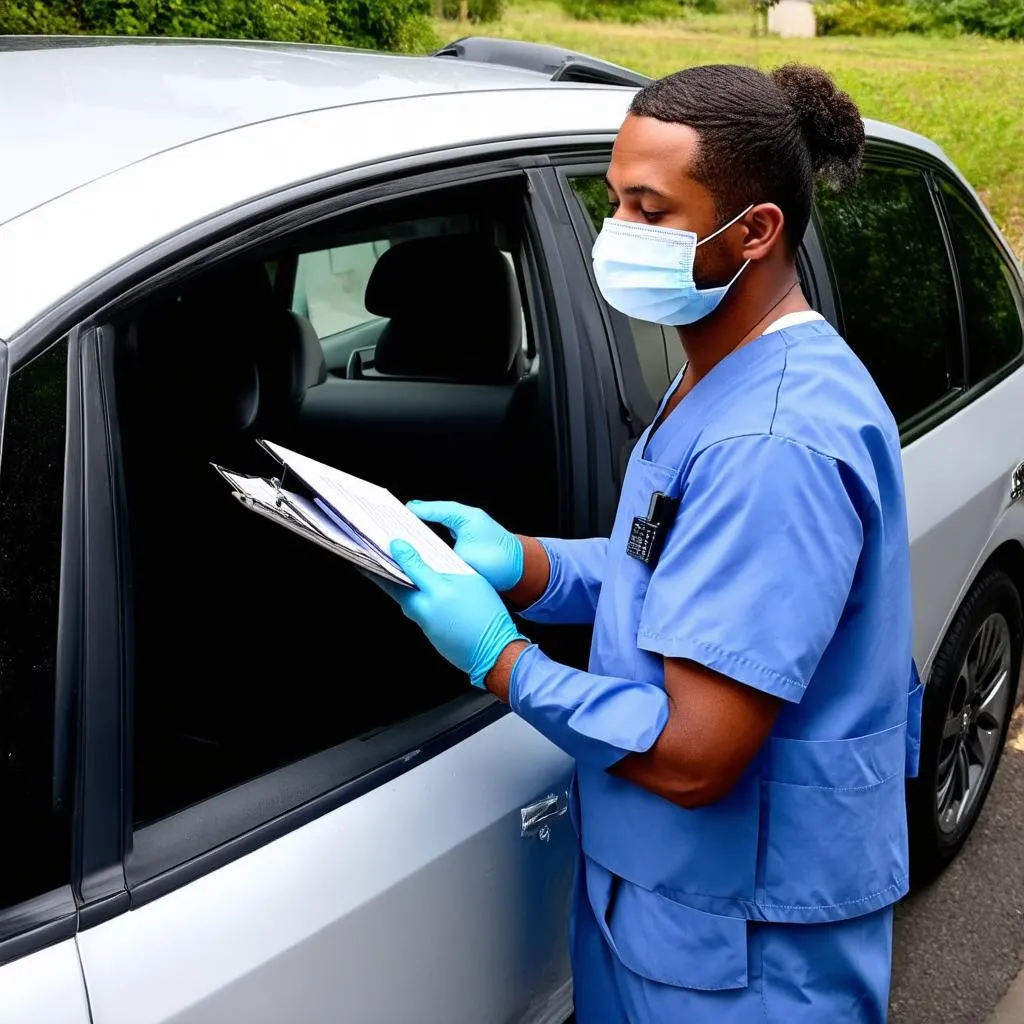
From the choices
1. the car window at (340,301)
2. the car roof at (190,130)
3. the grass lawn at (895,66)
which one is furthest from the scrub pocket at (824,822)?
the grass lawn at (895,66)

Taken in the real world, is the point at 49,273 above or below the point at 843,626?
Answer: above

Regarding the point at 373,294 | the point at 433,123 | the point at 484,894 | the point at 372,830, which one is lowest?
the point at 484,894

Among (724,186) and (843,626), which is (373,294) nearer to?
(724,186)

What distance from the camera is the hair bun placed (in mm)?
1561

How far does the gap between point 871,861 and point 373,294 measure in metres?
1.60

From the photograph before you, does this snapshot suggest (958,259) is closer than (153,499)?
No

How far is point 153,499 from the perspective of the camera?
2.02 m

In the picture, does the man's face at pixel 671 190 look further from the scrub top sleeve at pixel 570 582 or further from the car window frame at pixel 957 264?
the car window frame at pixel 957 264

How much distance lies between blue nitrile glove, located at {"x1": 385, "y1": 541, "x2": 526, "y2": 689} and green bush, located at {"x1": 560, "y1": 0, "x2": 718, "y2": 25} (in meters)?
14.1

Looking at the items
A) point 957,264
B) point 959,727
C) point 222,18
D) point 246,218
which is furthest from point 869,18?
point 246,218

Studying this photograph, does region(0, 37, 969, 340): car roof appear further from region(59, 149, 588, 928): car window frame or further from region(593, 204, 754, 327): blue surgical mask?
region(593, 204, 754, 327): blue surgical mask

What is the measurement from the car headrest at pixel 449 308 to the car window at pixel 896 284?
2.37 ft

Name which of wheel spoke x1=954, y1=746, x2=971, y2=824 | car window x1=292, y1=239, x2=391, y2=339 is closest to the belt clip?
car window x1=292, y1=239, x2=391, y2=339

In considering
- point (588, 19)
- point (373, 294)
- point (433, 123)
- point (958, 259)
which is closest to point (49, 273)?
point (433, 123)
